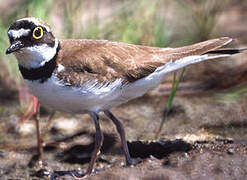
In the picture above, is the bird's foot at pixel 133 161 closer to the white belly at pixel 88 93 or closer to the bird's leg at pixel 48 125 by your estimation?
the white belly at pixel 88 93

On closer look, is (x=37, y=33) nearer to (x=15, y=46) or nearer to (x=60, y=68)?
(x=15, y=46)

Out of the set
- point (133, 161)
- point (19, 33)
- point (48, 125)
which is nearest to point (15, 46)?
point (19, 33)

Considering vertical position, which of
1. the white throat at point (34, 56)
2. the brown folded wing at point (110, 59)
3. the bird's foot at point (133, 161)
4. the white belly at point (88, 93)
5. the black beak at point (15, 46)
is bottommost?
the bird's foot at point (133, 161)

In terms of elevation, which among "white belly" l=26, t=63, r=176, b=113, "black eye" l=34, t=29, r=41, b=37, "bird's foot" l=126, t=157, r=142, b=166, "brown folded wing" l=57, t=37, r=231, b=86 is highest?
"black eye" l=34, t=29, r=41, b=37

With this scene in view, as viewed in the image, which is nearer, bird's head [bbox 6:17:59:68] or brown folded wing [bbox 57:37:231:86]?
bird's head [bbox 6:17:59:68]

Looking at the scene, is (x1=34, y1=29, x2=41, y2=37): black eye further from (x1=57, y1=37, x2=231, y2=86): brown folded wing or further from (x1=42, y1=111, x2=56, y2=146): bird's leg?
(x1=42, y1=111, x2=56, y2=146): bird's leg

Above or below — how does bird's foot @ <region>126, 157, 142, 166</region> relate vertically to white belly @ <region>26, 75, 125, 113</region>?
below

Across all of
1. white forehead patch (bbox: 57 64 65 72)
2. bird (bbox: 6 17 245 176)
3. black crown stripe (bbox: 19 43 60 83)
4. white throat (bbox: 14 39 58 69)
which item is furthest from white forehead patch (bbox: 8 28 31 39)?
white forehead patch (bbox: 57 64 65 72)

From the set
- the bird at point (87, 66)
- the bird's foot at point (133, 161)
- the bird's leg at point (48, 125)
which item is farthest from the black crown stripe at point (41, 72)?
the bird's leg at point (48, 125)

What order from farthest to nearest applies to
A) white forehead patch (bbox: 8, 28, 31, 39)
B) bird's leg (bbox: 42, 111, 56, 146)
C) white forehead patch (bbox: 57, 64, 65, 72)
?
bird's leg (bbox: 42, 111, 56, 146)
white forehead patch (bbox: 57, 64, 65, 72)
white forehead patch (bbox: 8, 28, 31, 39)
